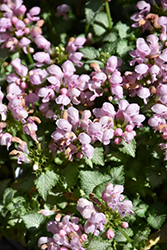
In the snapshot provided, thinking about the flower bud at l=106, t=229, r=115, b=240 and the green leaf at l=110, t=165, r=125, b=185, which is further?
the green leaf at l=110, t=165, r=125, b=185

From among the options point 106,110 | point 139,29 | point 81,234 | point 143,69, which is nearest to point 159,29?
point 139,29

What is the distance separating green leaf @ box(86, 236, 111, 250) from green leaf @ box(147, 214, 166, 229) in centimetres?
20

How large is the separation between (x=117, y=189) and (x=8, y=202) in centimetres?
41

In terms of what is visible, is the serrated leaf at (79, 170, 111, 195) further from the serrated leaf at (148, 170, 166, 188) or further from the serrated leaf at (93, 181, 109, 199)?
the serrated leaf at (148, 170, 166, 188)

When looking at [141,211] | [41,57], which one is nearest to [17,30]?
[41,57]

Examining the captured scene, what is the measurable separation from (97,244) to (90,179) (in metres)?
0.18

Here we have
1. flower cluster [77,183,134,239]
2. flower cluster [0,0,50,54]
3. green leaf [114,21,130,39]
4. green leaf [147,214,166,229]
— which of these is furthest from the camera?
green leaf [114,21,130,39]

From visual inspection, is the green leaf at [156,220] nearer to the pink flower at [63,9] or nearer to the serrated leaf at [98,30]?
the serrated leaf at [98,30]

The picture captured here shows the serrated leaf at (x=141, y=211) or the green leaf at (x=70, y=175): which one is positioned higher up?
the green leaf at (x=70, y=175)

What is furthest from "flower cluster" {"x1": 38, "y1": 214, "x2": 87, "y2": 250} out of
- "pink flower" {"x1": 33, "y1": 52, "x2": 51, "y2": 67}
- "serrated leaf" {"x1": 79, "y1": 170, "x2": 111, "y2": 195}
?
"pink flower" {"x1": 33, "y1": 52, "x2": 51, "y2": 67}

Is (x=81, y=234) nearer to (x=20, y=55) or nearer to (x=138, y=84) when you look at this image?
(x=138, y=84)

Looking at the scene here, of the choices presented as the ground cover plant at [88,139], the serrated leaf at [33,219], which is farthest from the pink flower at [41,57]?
the serrated leaf at [33,219]

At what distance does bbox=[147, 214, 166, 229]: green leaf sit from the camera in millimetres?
968

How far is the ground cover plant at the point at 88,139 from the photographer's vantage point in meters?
0.84
